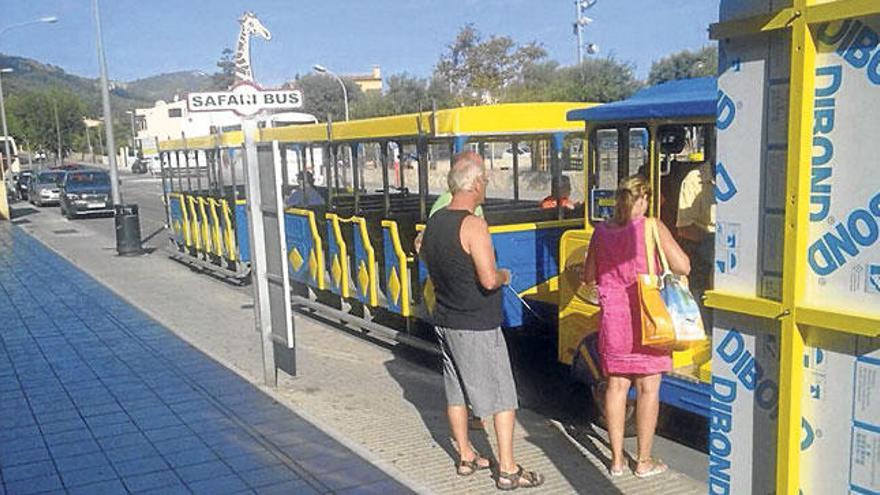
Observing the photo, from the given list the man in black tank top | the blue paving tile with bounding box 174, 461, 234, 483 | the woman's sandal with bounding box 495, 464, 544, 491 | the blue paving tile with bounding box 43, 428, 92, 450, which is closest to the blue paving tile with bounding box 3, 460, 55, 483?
the blue paving tile with bounding box 43, 428, 92, 450

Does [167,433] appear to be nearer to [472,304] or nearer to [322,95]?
[472,304]

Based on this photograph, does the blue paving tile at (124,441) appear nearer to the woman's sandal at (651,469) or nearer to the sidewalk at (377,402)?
the sidewalk at (377,402)

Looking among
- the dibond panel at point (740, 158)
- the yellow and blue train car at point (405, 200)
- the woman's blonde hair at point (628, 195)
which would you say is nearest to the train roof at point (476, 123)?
the yellow and blue train car at point (405, 200)

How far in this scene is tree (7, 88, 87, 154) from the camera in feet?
259

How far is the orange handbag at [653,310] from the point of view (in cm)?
398

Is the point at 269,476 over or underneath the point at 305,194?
underneath

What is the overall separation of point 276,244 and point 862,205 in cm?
501

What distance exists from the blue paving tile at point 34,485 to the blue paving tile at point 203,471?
0.67 m

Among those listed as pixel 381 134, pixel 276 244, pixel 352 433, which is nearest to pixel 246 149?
pixel 276 244

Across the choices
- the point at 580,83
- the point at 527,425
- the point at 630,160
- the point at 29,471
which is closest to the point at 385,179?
the point at 630,160

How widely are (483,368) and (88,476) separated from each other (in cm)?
247

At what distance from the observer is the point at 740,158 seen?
2.16m

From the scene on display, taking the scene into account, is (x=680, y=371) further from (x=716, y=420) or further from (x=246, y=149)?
(x=246, y=149)

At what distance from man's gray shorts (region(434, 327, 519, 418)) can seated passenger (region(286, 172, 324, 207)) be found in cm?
574
